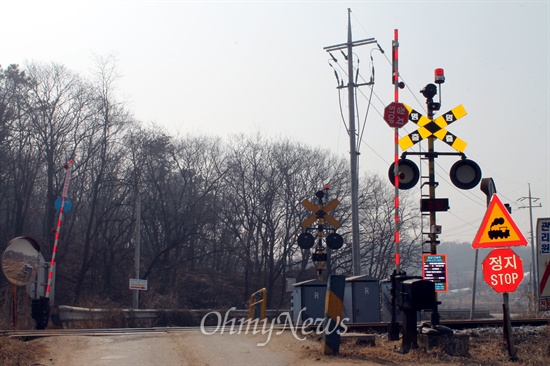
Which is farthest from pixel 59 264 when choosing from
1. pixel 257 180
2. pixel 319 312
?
pixel 319 312

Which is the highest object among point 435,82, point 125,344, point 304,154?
point 304,154

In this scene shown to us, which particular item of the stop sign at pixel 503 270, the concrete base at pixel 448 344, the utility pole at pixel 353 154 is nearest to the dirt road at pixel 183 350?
the concrete base at pixel 448 344

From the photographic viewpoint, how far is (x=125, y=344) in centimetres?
996

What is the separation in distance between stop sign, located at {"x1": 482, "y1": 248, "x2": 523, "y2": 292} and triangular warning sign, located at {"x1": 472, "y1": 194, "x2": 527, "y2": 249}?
0.14 meters

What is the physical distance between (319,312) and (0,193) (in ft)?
103

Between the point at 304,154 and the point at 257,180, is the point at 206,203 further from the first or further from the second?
the point at 304,154

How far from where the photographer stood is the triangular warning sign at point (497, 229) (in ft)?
30.5

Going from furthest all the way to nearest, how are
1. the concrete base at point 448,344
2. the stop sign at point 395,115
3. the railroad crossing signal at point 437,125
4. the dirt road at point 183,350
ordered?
the railroad crossing signal at point 437,125
the stop sign at point 395,115
the concrete base at point 448,344
the dirt road at point 183,350

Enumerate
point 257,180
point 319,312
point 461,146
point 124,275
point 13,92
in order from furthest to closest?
point 257,180 < point 124,275 < point 13,92 < point 319,312 < point 461,146

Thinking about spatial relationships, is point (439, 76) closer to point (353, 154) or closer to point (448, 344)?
point (448, 344)

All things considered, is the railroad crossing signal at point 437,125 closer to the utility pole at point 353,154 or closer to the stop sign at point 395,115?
the stop sign at point 395,115

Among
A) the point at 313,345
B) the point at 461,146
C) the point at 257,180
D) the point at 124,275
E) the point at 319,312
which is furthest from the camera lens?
the point at 257,180

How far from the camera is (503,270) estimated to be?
9.38m

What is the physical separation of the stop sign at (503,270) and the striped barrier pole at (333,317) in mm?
2310
